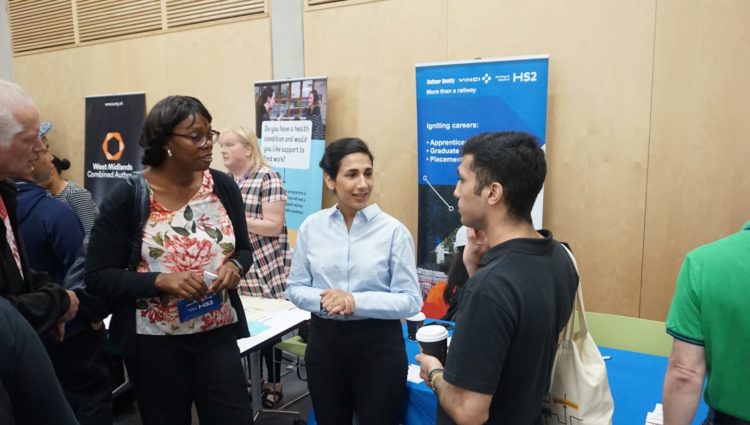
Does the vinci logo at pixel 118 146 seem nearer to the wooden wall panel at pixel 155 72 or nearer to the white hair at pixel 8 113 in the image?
the wooden wall panel at pixel 155 72

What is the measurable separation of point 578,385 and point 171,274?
125 centimetres

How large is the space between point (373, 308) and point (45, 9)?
21.9ft

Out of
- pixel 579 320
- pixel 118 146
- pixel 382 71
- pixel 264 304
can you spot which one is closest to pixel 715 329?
pixel 579 320

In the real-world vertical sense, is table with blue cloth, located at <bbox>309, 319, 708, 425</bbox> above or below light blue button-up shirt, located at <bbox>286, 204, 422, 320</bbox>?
below

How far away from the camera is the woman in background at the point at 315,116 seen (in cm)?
437

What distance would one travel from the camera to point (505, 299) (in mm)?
A: 1147

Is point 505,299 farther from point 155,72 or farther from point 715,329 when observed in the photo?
point 155,72

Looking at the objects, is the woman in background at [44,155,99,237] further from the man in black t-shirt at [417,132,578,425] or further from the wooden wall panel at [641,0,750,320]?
the wooden wall panel at [641,0,750,320]

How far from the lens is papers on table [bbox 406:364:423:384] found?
1995 mm

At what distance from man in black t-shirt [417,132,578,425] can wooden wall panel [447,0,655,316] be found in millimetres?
2513

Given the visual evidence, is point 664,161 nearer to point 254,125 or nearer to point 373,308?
point 373,308

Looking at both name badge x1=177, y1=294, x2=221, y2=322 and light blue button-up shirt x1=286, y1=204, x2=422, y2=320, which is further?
light blue button-up shirt x1=286, y1=204, x2=422, y2=320

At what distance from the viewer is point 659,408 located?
1.84 m

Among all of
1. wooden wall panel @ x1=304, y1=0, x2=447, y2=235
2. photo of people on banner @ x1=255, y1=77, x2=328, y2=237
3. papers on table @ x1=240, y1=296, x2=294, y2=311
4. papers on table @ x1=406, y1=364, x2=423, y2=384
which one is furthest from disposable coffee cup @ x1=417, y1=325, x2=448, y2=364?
photo of people on banner @ x1=255, y1=77, x2=328, y2=237
